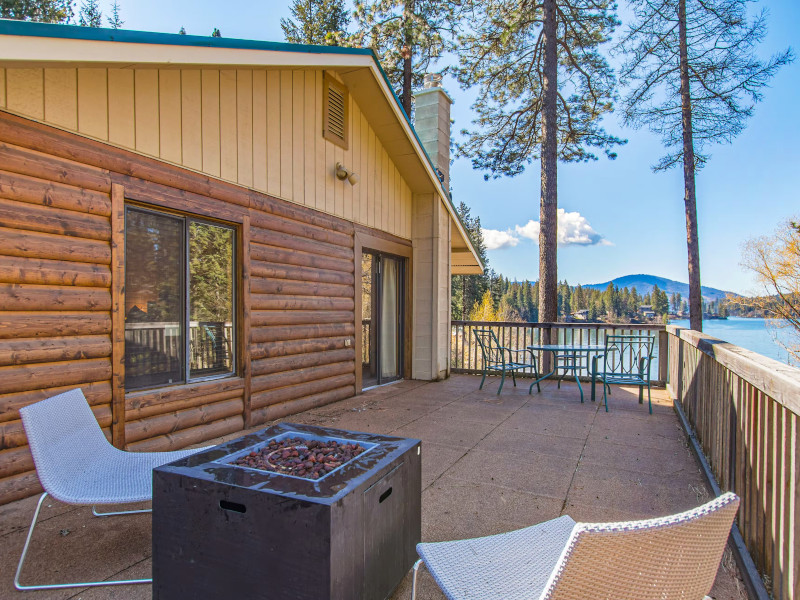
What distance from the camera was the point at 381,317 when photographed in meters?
7.00

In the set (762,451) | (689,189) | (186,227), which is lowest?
(762,451)

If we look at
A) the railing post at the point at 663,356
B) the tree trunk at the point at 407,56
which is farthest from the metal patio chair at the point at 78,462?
the tree trunk at the point at 407,56

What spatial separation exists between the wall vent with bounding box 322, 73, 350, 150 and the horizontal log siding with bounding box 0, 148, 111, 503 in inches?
118

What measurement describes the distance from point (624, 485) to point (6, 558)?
3521 millimetres

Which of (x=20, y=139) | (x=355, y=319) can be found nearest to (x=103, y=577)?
(x=20, y=139)

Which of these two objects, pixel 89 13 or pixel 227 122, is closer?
pixel 227 122

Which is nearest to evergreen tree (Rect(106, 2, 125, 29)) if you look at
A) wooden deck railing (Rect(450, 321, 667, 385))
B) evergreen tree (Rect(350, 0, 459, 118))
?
evergreen tree (Rect(350, 0, 459, 118))

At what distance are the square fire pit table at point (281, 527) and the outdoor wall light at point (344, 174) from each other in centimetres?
447

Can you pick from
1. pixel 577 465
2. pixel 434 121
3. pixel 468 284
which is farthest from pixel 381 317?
pixel 468 284

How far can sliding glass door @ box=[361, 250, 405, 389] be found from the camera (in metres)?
6.71

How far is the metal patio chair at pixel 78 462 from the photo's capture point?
205 centimetres

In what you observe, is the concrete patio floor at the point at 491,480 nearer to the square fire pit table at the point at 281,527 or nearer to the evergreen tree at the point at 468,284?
the square fire pit table at the point at 281,527

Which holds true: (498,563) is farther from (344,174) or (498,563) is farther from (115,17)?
(115,17)

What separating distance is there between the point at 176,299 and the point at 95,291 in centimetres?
71
